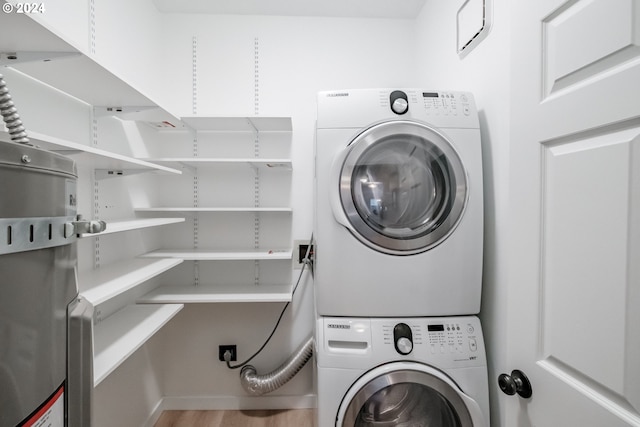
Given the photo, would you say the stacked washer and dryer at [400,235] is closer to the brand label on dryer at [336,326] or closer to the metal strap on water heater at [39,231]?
the brand label on dryer at [336,326]

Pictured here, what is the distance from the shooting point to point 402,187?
1255 millimetres

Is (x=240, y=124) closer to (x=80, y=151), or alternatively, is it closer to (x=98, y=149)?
(x=98, y=149)

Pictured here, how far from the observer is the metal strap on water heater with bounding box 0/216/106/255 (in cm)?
37

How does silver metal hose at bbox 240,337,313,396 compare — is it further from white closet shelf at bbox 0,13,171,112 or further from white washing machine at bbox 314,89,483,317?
white closet shelf at bbox 0,13,171,112

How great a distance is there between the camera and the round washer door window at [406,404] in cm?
115

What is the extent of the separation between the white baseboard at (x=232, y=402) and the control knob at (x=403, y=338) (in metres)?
1.14

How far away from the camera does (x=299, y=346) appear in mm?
2014

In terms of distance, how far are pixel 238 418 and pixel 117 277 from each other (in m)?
1.31

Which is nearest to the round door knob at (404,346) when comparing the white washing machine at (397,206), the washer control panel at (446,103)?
the white washing machine at (397,206)

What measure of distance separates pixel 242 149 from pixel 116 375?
1.47 meters

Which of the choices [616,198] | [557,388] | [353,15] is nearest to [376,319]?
[557,388]

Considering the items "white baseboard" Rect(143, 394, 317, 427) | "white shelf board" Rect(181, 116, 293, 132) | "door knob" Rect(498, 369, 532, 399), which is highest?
"white shelf board" Rect(181, 116, 293, 132)

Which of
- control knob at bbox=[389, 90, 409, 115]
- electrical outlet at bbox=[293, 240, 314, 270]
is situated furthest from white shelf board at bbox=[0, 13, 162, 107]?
electrical outlet at bbox=[293, 240, 314, 270]

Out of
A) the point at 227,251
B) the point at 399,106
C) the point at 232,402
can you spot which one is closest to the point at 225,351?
the point at 232,402
